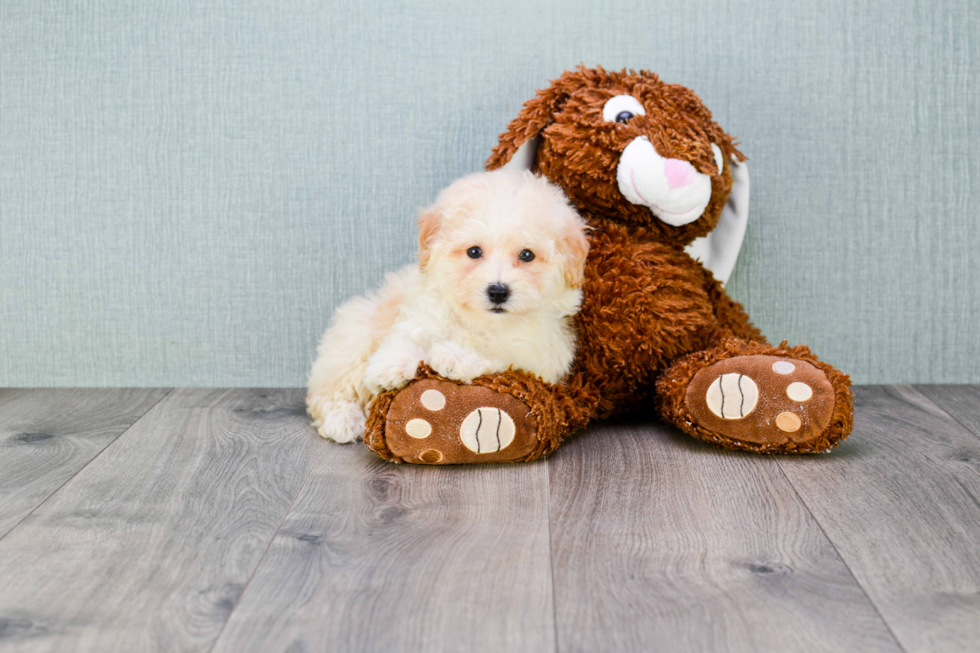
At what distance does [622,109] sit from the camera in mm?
1252

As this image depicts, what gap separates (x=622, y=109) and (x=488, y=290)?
387mm

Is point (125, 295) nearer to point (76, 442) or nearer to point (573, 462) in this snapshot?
point (76, 442)

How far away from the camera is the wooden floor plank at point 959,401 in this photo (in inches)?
53.5

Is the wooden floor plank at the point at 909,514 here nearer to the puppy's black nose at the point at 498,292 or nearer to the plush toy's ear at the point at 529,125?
the puppy's black nose at the point at 498,292

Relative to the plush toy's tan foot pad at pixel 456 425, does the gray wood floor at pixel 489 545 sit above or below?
below

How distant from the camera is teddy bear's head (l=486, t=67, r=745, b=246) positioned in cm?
121

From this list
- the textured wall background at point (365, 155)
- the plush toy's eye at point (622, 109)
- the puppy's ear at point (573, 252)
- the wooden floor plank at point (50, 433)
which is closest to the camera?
the wooden floor plank at point (50, 433)

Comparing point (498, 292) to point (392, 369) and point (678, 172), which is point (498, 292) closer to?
point (392, 369)

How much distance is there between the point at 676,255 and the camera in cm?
131

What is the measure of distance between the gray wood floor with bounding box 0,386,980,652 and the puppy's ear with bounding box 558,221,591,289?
0.84 feet

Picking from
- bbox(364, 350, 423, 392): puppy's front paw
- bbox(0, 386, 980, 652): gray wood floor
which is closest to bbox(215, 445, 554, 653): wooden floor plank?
bbox(0, 386, 980, 652): gray wood floor

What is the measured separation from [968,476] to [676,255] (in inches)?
20.1

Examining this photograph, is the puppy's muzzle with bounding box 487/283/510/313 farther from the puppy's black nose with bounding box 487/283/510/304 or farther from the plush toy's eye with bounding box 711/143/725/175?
the plush toy's eye with bounding box 711/143/725/175

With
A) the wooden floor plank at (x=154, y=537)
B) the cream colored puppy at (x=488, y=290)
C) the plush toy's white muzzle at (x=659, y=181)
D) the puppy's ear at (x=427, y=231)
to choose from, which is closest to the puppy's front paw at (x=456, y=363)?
the cream colored puppy at (x=488, y=290)
